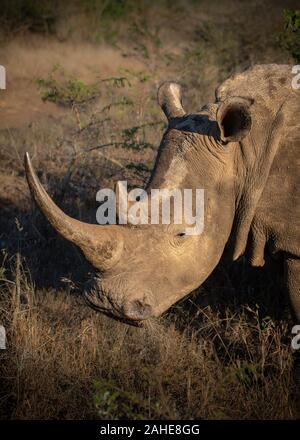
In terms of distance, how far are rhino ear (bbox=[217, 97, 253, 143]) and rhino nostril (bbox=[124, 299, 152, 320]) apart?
3.99 ft

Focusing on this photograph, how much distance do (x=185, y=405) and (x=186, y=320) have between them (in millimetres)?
1304

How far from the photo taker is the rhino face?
415cm

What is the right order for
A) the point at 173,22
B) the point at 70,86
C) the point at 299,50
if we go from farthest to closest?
the point at 173,22
the point at 70,86
the point at 299,50

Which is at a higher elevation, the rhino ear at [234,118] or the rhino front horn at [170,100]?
the rhino front horn at [170,100]

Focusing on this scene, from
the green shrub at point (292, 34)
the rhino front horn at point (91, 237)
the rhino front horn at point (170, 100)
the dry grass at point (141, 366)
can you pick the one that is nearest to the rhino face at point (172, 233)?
the rhino front horn at point (91, 237)

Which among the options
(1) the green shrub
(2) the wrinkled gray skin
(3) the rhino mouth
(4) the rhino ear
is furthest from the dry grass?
(1) the green shrub

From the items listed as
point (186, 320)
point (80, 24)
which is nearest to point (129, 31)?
point (80, 24)

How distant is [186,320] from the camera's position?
5766mm

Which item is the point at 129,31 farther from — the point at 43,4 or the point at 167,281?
the point at 167,281

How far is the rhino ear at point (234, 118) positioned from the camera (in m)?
4.14

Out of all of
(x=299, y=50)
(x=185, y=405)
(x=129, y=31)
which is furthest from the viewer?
(x=129, y=31)

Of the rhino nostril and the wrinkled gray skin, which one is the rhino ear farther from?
the rhino nostril

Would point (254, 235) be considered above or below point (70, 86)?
below

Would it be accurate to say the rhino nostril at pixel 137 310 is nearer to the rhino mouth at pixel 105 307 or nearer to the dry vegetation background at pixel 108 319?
the rhino mouth at pixel 105 307
